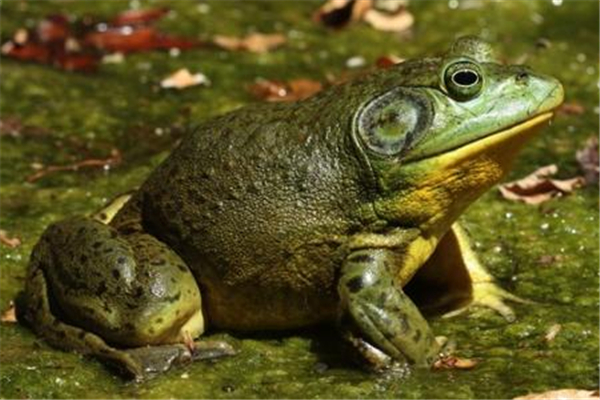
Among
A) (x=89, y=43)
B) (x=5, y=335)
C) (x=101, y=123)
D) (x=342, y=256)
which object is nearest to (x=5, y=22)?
(x=89, y=43)

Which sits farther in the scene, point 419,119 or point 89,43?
point 89,43

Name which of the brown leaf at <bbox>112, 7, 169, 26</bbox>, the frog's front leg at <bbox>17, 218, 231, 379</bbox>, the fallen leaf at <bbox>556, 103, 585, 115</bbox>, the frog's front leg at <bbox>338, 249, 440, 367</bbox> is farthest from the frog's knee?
the brown leaf at <bbox>112, 7, 169, 26</bbox>

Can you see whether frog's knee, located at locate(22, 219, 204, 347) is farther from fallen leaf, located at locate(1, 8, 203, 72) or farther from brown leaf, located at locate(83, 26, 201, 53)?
brown leaf, located at locate(83, 26, 201, 53)

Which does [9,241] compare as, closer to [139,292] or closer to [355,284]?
[139,292]

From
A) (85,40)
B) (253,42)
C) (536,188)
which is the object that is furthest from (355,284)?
(85,40)

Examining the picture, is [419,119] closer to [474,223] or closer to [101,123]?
[474,223]

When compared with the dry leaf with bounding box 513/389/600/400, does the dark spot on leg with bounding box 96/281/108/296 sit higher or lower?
A: higher

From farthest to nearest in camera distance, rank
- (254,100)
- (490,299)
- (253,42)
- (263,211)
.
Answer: (253,42) → (254,100) → (490,299) → (263,211)
